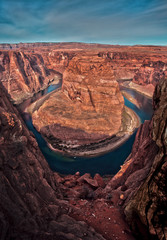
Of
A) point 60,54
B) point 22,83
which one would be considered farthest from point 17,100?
point 60,54

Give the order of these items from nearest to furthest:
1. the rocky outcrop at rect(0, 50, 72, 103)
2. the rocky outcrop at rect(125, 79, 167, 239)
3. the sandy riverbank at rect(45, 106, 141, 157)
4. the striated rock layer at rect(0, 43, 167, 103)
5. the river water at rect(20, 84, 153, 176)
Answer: the rocky outcrop at rect(125, 79, 167, 239) → the river water at rect(20, 84, 153, 176) → the sandy riverbank at rect(45, 106, 141, 157) → the rocky outcrop at rect(0, 50, 72, 103) → the striated rock layer at rect(0, 43, 167, 103)

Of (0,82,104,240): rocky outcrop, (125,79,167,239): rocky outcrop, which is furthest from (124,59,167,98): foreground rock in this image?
(0,82,104,240): rocky outcrop

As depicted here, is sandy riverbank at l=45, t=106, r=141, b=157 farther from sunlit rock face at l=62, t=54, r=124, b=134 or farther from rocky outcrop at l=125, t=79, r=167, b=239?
rocky outcrop at l=125, t=79, r=167, b=239

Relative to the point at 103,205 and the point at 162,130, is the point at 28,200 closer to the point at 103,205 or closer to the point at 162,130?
the point at 103,205

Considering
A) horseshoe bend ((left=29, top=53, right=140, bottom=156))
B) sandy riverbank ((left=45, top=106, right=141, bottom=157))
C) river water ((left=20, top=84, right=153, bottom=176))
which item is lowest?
river water ((left=20, top=84, right=153, bottom=176))

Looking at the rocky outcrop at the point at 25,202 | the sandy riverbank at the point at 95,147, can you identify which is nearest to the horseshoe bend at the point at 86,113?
the sandy riverbank at the point at 95,147

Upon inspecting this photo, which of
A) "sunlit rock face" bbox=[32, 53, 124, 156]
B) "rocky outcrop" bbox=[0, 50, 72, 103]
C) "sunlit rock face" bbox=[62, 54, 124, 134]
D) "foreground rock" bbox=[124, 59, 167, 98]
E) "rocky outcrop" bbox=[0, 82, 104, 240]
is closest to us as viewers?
"rocky outcrop" bbox=[0, 82, 104, 240]

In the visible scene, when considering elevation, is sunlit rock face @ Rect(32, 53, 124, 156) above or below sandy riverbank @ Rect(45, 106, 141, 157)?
above

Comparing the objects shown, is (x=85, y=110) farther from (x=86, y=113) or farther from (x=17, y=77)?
(x=17, y=77)

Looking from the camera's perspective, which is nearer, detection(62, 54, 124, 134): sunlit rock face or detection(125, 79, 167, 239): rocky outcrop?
detection(125, 79, 167, 239): rocky outcrop

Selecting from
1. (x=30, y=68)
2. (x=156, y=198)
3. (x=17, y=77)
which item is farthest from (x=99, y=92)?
(x=30, y=68)
